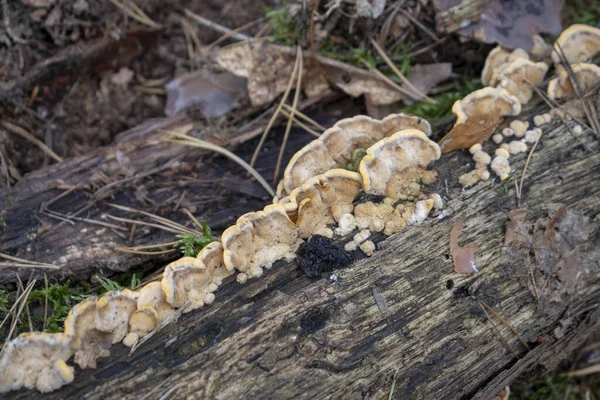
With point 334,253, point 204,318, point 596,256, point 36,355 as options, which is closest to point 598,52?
point 596,256

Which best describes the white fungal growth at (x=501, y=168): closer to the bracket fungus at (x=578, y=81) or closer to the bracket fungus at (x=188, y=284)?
the bracket fungus at (x=578, y=81)

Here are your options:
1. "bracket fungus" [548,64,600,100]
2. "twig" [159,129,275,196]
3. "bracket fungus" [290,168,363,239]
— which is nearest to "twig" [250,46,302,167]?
"twig" [159,129,275,196]

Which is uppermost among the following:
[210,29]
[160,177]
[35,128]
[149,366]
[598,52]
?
[210,29]

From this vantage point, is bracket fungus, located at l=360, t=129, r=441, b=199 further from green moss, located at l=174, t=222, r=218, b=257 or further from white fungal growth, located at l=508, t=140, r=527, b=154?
green moss, located at l=174, t=222, r=218, b=257

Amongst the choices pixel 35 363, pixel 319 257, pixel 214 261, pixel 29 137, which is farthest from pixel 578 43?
pixel 29 137

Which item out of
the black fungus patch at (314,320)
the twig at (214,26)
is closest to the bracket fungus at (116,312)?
the black fungus patch at (314,320)

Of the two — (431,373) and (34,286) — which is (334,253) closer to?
(431,373)

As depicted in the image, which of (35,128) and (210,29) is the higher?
(210,29)
